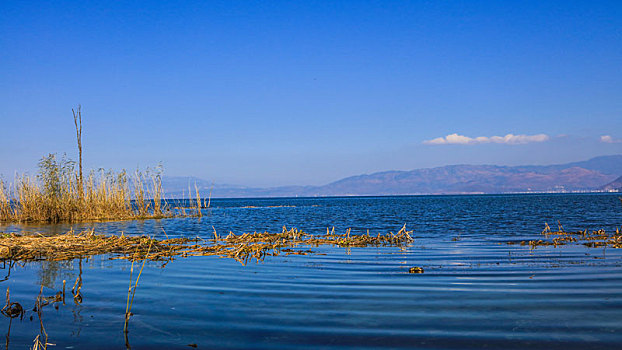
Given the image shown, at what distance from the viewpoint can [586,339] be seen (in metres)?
6.20

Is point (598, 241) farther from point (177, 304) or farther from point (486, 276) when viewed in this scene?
point (177, 304)

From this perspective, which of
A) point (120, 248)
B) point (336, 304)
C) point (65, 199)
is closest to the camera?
point (336, 304)

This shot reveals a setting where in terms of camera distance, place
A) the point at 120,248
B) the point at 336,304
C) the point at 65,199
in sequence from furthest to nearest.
Answer: the point at 65,199
the point at 120,248
the point at 336,304

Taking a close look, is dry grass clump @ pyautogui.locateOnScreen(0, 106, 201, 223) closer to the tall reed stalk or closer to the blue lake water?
the tall reed stalk

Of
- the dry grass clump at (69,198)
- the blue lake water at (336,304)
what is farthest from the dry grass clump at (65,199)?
the blue lake water at (336,304)

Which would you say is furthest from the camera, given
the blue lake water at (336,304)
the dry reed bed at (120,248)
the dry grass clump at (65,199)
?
the dry grass clump at (65,199)

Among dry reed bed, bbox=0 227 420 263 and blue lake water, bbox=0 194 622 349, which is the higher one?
dry reed bed, bbox=0 227 420 263

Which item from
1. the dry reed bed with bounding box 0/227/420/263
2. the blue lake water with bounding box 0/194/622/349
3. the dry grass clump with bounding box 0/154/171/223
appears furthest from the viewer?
the dry grass clump with bounding box 0/154/171/223

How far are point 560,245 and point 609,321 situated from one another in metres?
11.3

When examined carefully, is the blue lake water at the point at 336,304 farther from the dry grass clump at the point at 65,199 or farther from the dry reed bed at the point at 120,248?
the dry grass clump at the point at 65,199

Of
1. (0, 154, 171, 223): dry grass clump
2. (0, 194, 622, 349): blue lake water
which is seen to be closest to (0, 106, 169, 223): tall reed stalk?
(0, 154, 171, 223): dry grass clump

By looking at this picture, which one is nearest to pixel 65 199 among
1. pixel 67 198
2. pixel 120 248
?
pixel 67 198

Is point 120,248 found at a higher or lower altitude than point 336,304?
higher

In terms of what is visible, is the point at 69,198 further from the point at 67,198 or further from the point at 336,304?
the point at 336,304
